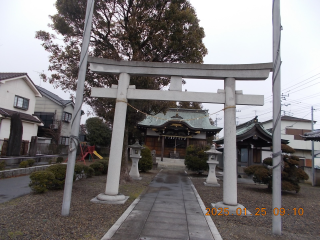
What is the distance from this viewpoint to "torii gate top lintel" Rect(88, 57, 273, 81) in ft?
21.8

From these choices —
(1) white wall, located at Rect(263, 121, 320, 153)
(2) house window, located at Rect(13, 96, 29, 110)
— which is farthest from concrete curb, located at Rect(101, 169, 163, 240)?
(1) white wall, located at Rect(263, 121, 320, 153)

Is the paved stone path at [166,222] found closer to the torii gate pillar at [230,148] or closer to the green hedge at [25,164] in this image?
the torii gate pillar at [230,148]

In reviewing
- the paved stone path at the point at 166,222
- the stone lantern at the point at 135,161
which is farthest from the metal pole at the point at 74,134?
the stone lantern at the point at 135,161

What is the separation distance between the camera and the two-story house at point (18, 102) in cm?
1694

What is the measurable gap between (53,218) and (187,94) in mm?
4874

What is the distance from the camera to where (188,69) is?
6.95 metres

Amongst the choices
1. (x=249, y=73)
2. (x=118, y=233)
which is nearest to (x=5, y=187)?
(x=118, y=233)

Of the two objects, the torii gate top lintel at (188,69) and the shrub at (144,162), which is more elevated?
the torii gate top lintel at (188,69)

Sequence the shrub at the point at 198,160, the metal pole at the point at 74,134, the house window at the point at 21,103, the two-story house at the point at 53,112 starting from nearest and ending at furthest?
the metal pole at the point at 74,134, the shrub at the point at 198,160, the house window at the point at 21,103, the two-story house at the point at 53,112

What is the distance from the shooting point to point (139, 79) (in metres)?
9.77

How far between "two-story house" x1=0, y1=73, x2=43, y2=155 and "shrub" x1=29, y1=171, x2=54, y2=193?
10.7 meters

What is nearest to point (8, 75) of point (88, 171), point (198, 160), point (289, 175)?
point (88, 171)

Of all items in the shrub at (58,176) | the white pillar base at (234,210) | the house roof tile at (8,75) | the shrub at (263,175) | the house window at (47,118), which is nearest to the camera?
the white pillar base at (234,210)

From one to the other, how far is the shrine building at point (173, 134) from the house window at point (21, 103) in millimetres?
11348
